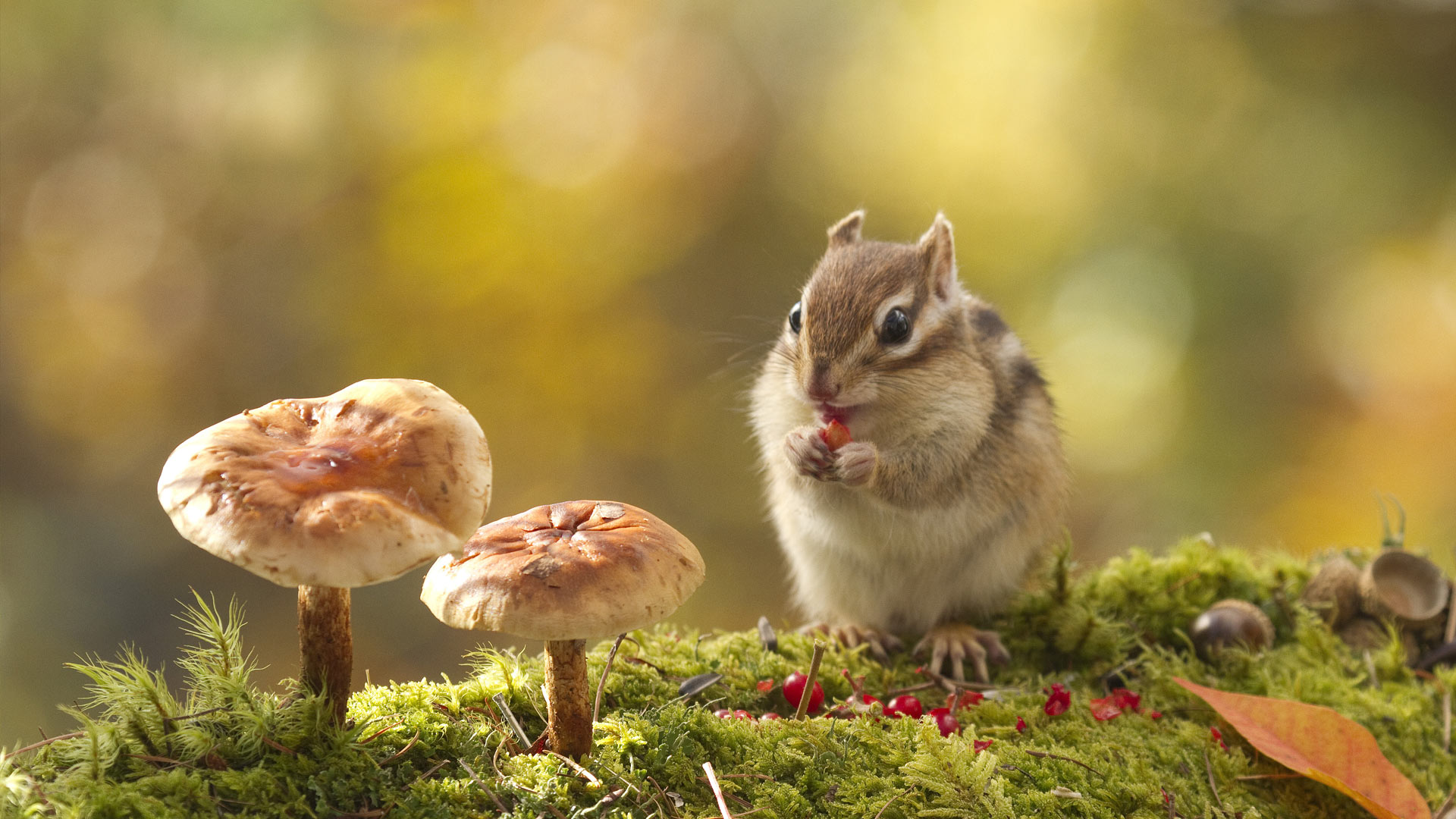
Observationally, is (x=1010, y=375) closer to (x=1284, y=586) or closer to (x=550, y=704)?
(x=1284, y=586)

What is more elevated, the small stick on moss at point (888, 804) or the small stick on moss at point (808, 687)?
the small stick on moss at point (808, 687)

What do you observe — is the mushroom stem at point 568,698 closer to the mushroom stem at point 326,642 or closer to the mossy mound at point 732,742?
the mossy mound at point 732,742

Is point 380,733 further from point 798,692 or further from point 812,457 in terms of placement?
point 812,457

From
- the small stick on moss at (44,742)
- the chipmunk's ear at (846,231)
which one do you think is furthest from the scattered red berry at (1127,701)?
the small stick on moss at (44,742)

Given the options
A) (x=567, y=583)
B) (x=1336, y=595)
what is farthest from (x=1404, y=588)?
(x=567, y=583)

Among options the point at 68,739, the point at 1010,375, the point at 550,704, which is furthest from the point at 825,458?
the point at 68,739
